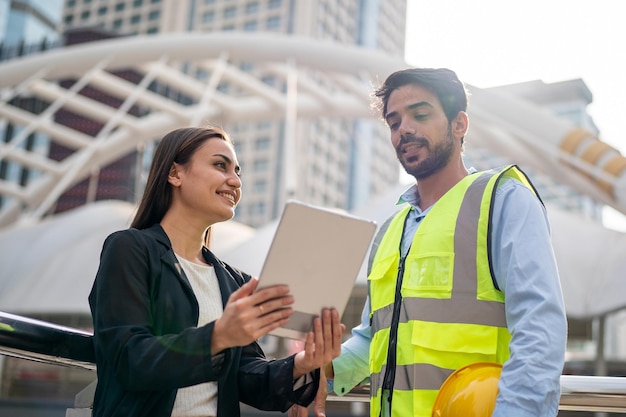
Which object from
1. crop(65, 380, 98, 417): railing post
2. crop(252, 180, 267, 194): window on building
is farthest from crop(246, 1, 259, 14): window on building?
crop(65, 380, 98, 417): railing post

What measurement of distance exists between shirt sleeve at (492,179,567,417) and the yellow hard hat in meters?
0.05

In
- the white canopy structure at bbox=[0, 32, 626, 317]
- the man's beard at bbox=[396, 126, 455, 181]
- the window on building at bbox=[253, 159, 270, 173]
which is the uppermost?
the window on building at bbox=[253, 159, 270, 173]

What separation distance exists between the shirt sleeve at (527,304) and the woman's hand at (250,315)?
610 millimetres

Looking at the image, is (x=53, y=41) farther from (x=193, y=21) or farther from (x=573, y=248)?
(x=573, y=248)

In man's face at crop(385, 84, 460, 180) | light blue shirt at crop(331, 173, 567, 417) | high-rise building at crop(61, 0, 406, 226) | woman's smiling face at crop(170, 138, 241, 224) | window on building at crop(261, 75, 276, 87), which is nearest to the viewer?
light blue shirt at crop(331, 173, 567, 417)

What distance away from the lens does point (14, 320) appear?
2098 mm

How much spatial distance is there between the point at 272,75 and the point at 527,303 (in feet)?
213

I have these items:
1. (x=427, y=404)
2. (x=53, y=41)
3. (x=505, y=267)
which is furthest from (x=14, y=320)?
(x=53, y=41)

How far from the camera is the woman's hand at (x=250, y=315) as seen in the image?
168 cm

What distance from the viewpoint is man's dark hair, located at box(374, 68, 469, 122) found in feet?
8.02

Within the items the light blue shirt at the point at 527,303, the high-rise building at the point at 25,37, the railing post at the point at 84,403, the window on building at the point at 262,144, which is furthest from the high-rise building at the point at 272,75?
the light blue shirt at the point at 527,303

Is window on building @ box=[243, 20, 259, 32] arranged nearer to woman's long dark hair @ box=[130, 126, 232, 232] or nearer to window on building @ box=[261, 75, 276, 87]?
window on building @ box=[261, 75, 276, 87]

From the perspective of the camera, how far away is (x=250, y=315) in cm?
168

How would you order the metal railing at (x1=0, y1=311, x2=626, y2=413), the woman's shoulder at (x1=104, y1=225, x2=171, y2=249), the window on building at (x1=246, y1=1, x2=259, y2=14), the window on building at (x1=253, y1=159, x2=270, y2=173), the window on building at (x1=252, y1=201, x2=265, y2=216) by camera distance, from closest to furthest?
the woman's shoulder at (x1=104, y1=225, x2=171, y2=249) → the metal railing at (x1=0, y1=311, x2=626, y2=413) → the window on building at (x1=252, y1=201, x2=265, y2=216) → the window on building at (x1=253, y1=159, x2=270, y2=173) → the window on building at (x1=246, y1=1, x2=259, y2=14)
